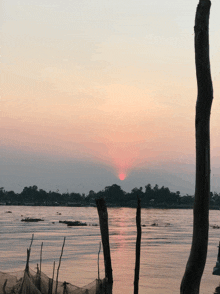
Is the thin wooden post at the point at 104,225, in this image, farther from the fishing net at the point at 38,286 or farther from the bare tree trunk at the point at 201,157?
the bare tree trunk at the point at 201,157

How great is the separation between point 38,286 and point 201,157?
313 inches

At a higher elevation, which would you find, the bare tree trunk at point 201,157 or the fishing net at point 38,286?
the bare tree trunk at point 201,157

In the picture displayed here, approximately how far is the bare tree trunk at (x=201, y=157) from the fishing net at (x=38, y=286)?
19.9 feet

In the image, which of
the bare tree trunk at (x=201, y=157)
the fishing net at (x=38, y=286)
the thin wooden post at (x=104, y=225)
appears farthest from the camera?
the thin wooden post at (x=104, y=225)

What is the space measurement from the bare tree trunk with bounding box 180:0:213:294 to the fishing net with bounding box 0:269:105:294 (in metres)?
6.08

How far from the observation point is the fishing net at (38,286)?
1166 centimetres

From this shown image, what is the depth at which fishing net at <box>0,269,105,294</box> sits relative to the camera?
11656mm

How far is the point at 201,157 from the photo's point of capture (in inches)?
253

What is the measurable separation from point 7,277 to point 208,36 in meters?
9.35

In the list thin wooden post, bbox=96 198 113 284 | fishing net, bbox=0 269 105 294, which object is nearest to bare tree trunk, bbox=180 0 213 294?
fishing net, bbox=0 269 105 294

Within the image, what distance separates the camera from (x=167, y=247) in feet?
151

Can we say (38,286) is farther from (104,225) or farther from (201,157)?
(201,157)

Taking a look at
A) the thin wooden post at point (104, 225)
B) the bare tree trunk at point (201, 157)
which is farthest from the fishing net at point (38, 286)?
the bare tree trunk at point (201, 157)

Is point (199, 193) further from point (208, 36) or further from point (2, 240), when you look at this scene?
point (2, 240)
